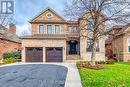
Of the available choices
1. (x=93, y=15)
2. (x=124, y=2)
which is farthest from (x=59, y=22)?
(x=124, y=2)

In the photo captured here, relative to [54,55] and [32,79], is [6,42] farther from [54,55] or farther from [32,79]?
[32,79]

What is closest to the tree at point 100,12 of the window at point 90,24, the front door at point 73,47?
the window at point 90,24

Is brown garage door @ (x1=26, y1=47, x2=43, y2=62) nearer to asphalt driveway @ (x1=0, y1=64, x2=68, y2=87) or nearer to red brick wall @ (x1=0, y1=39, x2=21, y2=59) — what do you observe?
red brick wall @ (x1=0, y1=39, x2=21, y2=59)

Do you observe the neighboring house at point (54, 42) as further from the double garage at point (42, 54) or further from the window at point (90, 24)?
the window at point (90, 24)

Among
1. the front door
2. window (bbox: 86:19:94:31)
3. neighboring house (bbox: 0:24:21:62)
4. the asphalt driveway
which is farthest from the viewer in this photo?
neighboring house (bbox: 0:24:21:62)

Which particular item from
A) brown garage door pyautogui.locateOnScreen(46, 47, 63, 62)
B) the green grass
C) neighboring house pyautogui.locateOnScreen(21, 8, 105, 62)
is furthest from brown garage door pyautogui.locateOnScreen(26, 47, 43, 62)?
the green grass

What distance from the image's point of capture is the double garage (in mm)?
32750

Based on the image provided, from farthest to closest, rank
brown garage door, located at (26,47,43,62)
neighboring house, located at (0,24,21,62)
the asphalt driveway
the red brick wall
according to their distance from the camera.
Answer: the red brick wall
neighboring house, located at (0,24,21,62)
brown garage door, located at (26,47,43,62)
the asphalt driveway

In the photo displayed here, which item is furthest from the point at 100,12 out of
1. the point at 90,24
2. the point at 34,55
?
the point at 34,55

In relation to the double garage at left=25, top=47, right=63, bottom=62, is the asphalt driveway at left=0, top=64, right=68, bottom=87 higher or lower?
lower

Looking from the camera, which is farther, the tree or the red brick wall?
the red brick wall

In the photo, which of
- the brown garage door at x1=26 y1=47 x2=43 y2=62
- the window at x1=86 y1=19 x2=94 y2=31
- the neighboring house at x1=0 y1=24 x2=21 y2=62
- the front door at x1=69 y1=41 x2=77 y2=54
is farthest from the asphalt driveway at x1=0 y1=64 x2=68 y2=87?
the neighboring house at x1=0 y1=24 x2=21 y2=62

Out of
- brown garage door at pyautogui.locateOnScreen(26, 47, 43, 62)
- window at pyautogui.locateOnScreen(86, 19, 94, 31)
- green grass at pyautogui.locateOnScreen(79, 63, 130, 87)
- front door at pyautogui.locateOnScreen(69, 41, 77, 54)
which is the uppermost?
window at pyautogui.locateOnScreen(86, 19, 94, 31)

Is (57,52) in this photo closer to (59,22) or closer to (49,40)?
(49,40)
